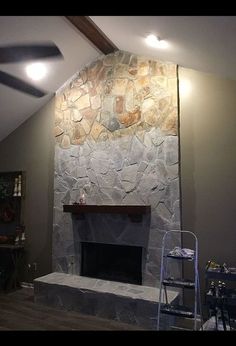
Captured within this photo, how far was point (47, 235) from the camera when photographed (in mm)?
4312

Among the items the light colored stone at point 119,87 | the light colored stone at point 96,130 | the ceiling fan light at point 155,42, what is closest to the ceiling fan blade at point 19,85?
the light colored stone at point 96,130

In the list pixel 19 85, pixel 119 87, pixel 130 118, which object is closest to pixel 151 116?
pixel 130 118

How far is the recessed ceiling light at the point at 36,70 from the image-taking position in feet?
12.0

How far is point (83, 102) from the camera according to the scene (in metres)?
4.18

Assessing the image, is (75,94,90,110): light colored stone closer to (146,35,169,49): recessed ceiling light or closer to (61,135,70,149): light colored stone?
(61,135,70,149): light colored stone

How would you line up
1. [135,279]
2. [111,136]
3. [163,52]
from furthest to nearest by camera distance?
[111,136], [135,279], [163,52]

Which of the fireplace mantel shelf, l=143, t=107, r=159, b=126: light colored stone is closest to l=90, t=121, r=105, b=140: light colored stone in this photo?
l=143, t=107, r=159, b=126: light colored stone

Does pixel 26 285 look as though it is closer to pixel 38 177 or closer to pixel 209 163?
pixel 38 177

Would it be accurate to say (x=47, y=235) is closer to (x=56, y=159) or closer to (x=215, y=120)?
(x=56, y=159)

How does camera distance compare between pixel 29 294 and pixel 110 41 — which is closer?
pixel 110 41

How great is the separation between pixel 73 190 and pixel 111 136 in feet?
3.10

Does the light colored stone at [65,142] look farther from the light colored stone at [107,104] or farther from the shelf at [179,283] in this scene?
the shelf at [179,283]

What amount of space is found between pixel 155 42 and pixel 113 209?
1968mm
